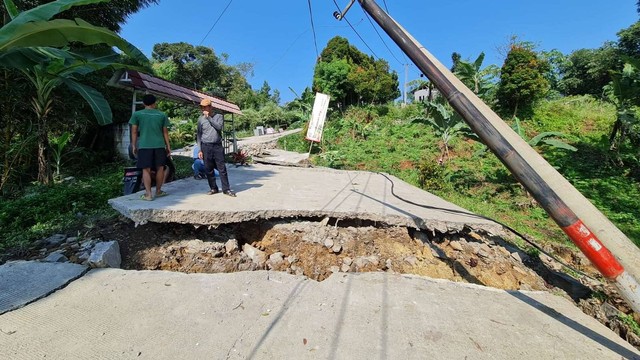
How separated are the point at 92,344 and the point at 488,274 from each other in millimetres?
3945

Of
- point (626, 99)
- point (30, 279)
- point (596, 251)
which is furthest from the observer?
point (626, 99)

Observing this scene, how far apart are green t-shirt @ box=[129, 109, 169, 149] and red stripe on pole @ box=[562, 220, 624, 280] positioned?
14.3 ft

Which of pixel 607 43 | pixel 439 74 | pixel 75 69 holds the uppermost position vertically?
pixel 607 43

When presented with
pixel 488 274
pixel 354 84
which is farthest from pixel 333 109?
pixel 488 274

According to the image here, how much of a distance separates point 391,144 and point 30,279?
12.9 meters

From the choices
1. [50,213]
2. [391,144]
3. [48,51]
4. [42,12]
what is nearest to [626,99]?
[391,144]

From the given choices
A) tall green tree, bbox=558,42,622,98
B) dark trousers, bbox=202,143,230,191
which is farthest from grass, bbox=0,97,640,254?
tall green tree, bbox=558,42,622,98

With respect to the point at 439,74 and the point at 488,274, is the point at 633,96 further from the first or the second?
the point at 439,74

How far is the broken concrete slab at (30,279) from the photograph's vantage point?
2193 millimetres

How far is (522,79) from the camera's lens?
494 inches

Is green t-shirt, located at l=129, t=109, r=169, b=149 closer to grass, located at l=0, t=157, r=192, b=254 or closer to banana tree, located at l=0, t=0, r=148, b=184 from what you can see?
banana tree, located at l=0, t=0, r=148, b=184

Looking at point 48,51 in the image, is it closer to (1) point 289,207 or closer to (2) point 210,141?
(2) point 210,141

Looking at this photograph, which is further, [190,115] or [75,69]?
[190,115]

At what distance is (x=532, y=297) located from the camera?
2783 millimetres
